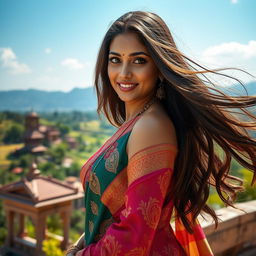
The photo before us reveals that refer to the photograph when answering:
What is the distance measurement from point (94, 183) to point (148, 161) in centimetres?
28

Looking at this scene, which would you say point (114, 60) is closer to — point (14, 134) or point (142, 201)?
point (142, 201)

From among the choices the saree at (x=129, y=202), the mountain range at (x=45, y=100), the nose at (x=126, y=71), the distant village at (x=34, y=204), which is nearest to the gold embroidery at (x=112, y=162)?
the saree at (x=129, y=202)

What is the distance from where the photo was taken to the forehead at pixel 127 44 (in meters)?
1.20

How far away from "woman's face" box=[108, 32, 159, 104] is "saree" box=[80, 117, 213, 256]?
0.13 metres

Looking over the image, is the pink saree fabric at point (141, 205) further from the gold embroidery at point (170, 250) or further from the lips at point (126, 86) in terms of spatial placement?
the lips at point (126, 86)

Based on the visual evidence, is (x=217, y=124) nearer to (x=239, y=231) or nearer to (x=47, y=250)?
(x=239, y=231)

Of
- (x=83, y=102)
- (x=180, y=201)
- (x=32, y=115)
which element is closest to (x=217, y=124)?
(x=180, y=201)

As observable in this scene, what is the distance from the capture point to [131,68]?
1.24m

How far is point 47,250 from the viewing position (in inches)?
329

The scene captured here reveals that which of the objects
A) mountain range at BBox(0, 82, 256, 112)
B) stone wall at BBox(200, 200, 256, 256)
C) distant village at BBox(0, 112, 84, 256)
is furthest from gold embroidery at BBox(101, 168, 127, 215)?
mountain range at BBox(0, 82, 256, 112)

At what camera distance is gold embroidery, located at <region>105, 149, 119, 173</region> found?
1.14 m

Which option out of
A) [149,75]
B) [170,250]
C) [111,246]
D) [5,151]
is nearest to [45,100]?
[5,151]

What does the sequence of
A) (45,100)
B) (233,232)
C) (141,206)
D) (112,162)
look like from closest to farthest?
(141,206), (112,162), (233,232), (45,100)

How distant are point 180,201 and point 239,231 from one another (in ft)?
5.32
